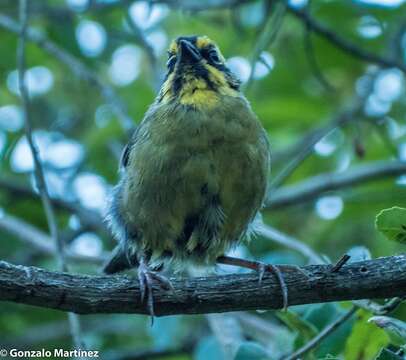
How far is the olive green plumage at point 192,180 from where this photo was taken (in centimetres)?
424

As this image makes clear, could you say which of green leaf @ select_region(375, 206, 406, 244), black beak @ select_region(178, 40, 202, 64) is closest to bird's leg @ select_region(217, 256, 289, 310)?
green leaf @ select_region(375, 206, 406, 244)

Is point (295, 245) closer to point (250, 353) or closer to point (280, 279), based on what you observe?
point (250, 353)

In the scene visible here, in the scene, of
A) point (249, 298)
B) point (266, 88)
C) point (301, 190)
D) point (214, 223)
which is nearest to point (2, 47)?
point (266, 88)

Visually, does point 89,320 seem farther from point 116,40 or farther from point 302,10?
point 302,10

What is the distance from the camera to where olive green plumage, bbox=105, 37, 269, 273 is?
424 cm

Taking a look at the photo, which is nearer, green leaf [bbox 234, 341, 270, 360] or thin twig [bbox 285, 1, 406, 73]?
green leaf [bbox 234, 341, 270, 360]

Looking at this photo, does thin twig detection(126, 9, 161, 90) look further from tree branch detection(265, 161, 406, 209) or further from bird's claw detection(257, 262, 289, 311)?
bird's claw detection(257, 262, 289, 311)

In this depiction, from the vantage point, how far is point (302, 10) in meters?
5.44

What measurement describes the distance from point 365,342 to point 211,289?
65cm

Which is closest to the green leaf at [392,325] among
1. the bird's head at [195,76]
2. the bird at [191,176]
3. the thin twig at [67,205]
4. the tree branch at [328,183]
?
the bird at [191,176]

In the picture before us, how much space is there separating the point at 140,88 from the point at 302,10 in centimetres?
143

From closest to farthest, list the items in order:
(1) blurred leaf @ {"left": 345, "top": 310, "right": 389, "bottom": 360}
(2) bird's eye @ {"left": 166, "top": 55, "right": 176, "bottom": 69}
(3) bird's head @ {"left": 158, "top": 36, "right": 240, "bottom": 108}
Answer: (1) blurred leaf @ {"left": 345, "top": 310, "right": 389, "bottom": 360}, (3) bird's head @ {"left": 158, "top": 36, "right": 240, "bottom": 108}, (2) bird's eye @ {"left": 166, "top": 55, "right": 176, "bottom": 69}

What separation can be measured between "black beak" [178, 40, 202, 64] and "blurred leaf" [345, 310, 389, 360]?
1.74m

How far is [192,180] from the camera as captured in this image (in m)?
4.20
